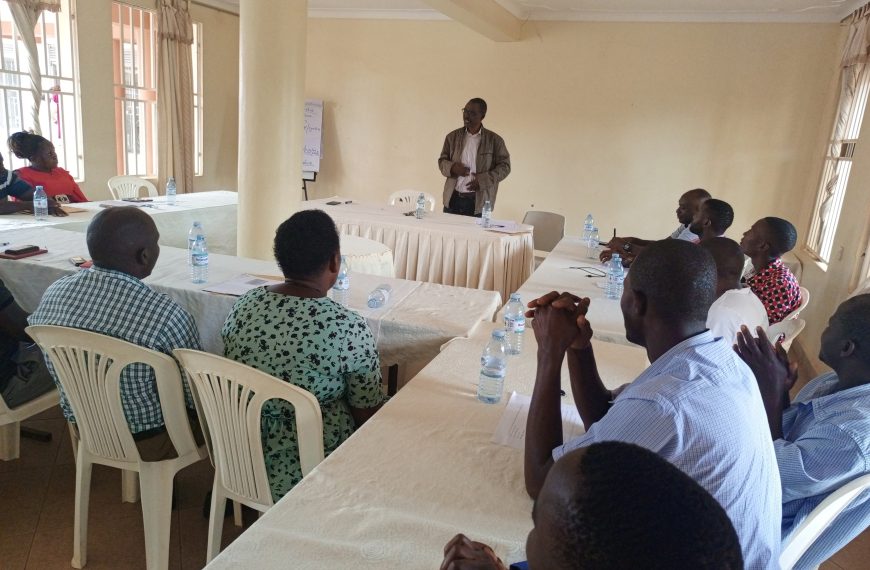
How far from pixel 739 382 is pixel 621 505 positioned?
0.61 metres

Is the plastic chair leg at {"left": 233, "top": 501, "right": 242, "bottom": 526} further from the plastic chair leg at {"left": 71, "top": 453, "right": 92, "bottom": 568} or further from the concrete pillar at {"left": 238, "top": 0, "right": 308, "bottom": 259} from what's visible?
the concrete pillar at {"left": 238, "top": 0, "right": 308, "bottom": 259}

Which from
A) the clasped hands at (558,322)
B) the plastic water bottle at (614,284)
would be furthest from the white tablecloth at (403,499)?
the plastic water bottle at (614,284)

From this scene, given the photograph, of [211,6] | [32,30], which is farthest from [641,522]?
[211,6]

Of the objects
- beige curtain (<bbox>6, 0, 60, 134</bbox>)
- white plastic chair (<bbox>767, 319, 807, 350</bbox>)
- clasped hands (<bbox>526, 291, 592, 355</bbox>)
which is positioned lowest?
white plastic chair (<bbox>767, 319, 807, 350</bbox>)

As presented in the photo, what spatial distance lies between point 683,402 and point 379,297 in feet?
5.99

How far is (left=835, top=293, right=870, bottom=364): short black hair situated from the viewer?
146 centimetres

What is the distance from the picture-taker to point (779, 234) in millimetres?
2914

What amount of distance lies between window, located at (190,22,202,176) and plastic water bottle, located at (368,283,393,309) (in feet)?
19.0

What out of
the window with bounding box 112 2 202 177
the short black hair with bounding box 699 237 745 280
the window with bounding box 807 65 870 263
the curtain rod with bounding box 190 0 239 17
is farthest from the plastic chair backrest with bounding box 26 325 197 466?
the curtain rod with bounding box 190 0 239 17

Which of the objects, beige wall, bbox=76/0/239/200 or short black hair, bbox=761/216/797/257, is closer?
short black hair, bbox=761/216/797/257

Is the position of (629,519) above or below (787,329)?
above

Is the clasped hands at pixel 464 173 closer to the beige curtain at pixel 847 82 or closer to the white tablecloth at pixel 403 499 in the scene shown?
the beige curtain at pixel 847 82

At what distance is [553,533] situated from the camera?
25.7 inches

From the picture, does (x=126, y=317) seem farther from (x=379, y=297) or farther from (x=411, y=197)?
(x=411, y=197)
